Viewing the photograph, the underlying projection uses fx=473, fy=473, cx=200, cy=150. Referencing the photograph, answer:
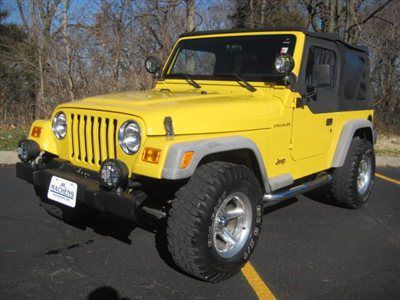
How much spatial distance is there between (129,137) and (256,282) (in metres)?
1.51

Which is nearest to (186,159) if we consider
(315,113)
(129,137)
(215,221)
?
(129,137)

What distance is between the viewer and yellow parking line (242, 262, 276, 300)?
3530mm

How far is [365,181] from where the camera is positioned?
613cm

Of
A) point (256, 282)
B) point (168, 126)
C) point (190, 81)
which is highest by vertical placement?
point (190, 81)

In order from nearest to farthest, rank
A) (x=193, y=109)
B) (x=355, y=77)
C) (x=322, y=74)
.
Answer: (x=193, y=109) < (x=322, y=74) < (x=355, y=77)

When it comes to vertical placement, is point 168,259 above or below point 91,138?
below

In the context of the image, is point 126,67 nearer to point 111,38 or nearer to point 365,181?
point 111,38

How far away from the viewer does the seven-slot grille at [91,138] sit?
3.65 m

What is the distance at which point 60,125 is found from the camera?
4.18 metres

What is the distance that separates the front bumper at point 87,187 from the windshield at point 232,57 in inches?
69.5

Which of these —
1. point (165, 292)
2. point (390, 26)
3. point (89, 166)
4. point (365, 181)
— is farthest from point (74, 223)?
point (390, 26)

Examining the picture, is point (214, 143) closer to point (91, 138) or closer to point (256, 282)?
point (91, 138)

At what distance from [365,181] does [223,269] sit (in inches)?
126

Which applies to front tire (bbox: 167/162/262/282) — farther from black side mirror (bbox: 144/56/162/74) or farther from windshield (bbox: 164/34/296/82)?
black side mirror (bbox: 144/56/162/74)
